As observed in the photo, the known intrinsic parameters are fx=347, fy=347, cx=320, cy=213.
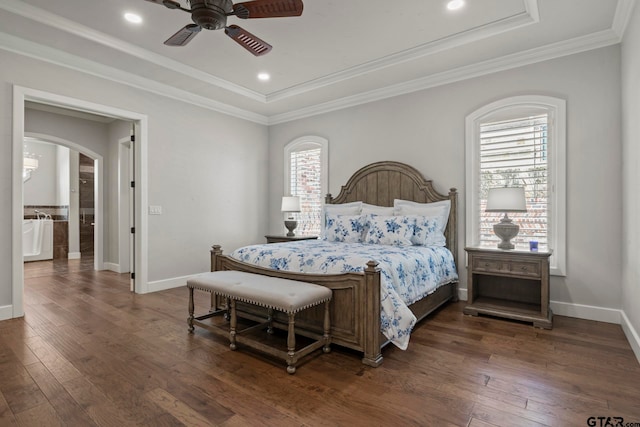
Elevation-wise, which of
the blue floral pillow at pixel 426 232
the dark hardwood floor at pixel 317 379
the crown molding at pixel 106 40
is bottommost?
the dark hardwood floor at pixel 317 379

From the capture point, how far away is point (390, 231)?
4.09 meters

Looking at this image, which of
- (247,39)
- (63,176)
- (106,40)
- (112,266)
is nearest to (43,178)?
(63,176)

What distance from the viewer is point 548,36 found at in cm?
352

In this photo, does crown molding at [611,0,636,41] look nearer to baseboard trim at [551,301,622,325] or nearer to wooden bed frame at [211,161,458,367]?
wooden bed frame at [211,161,458,367]

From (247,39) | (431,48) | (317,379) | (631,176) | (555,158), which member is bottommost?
(317,379)

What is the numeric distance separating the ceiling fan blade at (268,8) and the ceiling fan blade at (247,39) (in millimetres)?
179

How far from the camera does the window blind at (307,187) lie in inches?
231

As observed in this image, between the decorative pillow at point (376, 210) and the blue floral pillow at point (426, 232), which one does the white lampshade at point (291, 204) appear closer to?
the decorative pillow at point (376, 210)

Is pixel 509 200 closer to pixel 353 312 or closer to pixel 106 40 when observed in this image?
pixel 353 312

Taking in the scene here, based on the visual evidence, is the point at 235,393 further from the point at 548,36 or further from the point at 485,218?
the point at 548,36

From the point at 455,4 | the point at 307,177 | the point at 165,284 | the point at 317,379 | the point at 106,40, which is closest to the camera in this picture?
the point at 317,379

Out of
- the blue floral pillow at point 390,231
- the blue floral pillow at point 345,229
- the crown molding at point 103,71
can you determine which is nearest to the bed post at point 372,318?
the blue floral pillow at point 390,231

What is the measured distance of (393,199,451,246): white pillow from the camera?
Answer: 425 centimetres

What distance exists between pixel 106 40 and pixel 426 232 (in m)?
4.03
